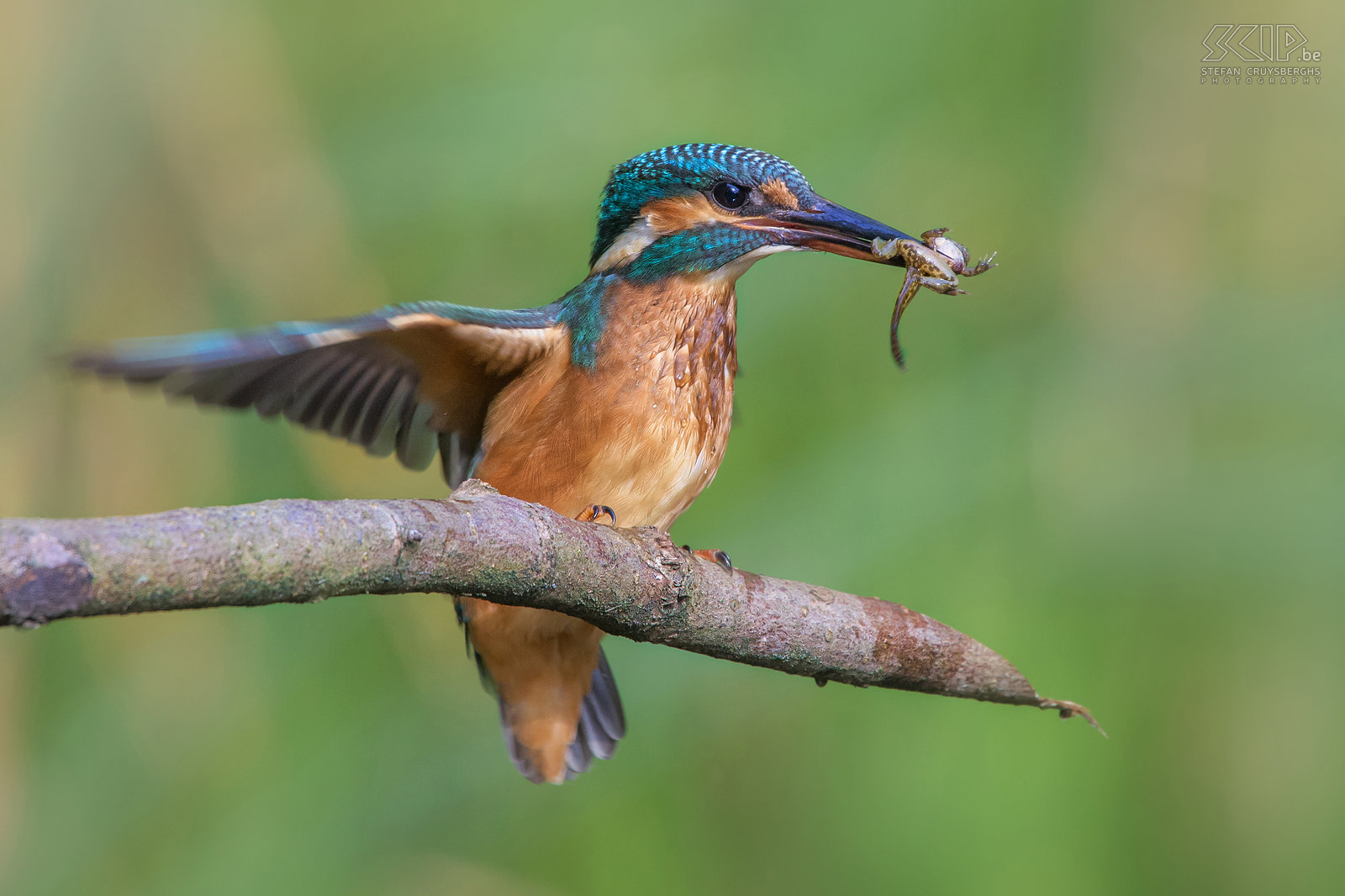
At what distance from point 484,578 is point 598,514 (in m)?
0.88

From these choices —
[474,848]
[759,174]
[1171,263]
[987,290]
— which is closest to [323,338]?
[759,174]

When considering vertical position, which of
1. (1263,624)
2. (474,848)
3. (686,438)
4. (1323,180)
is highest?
(1323,180)

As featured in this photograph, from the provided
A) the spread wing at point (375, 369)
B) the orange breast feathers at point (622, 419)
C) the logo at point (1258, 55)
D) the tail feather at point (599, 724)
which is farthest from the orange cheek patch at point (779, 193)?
the logo at point (1258, 55)

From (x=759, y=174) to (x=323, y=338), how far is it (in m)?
0.98

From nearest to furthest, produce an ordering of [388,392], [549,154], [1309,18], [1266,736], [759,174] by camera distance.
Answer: [388,392] → [759,174] → [1266,736] → [1309,18] → [549,154]

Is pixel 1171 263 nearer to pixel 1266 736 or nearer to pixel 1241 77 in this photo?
pixel 1241 77

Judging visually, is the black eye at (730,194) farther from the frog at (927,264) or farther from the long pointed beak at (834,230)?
the frog at (927,264)

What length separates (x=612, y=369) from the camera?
2361mm

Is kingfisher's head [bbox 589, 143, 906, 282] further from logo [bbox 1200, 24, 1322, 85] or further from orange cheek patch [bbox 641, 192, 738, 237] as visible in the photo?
logo [bbox 1200, 24, 1322, 85]

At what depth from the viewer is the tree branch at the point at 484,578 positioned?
1.08 metres

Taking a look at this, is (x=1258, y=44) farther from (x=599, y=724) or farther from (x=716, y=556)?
(x=599, y=724)

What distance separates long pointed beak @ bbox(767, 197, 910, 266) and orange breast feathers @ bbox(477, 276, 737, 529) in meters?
0.21

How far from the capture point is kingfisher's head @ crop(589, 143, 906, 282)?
7.79ft

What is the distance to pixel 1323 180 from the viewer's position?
3.24m
